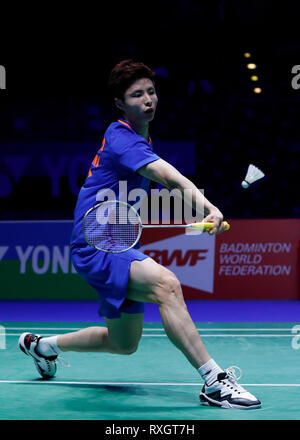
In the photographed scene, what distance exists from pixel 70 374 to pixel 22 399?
2.24ft

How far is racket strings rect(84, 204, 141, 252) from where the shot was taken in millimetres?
3328

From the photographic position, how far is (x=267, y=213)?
958cm

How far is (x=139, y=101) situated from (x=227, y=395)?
1400mm

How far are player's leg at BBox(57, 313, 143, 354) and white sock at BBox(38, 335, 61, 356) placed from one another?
25 millimetres

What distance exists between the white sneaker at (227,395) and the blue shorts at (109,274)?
0.53 meters

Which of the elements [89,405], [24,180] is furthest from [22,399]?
[24,180]

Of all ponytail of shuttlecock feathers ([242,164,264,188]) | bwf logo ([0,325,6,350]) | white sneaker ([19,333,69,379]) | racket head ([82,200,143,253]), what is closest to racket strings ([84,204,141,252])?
racket head ([82,200,143,253])

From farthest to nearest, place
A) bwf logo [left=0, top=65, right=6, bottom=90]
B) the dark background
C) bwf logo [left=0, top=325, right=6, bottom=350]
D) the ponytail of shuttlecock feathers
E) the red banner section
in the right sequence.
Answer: bwf logo [left=0, top=65, right=6, bottom=90]
the dark background
the red banner section
bwf logo [left=0, top=325, right=6, bottom=350]
the ponytail of shuttlecock feathers

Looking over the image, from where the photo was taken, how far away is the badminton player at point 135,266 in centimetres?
318

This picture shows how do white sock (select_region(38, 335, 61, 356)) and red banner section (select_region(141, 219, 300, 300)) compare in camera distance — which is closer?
white sock (select_region(38, 335, 61, 356))

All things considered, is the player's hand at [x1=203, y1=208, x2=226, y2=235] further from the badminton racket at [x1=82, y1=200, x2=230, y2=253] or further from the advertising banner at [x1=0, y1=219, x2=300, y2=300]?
the advertising banner at [x1=0, y1=219, x2=300, y2=300]

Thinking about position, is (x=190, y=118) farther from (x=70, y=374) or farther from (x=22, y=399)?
(x=22, y=399)

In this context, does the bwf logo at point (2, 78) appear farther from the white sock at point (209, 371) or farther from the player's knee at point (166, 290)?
the white sock at point (209, 371)

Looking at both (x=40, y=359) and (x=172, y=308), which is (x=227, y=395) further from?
(x=40, y=359)
